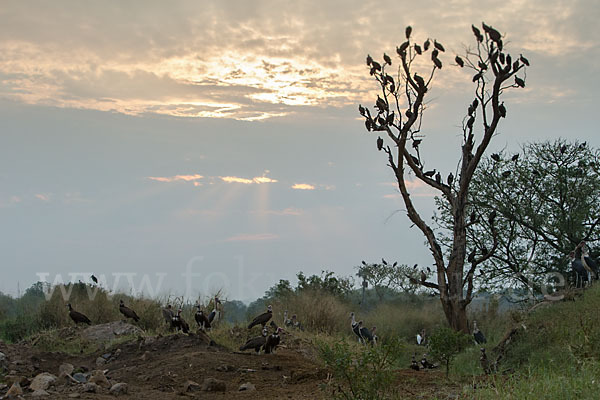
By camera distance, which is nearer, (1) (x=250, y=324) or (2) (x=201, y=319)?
(1) (x=250, y=324)

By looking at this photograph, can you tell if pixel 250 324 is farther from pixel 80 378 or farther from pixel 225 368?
pixel 80 378

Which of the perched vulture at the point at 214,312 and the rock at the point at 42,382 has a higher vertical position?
the perched vulture at the point at 214,312

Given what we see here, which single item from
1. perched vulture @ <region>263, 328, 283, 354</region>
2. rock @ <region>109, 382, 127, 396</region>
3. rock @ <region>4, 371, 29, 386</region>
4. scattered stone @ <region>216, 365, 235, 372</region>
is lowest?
Result: rock @ <region>4, 371, 29, 386</region>

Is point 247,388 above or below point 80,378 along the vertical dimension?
above

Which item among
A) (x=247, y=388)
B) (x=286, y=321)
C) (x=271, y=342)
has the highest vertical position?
(x=271, y=342)

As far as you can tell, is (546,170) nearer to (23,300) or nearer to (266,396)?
(266,396)

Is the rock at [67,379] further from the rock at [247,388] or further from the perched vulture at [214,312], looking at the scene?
the perched vulture at [214,312]

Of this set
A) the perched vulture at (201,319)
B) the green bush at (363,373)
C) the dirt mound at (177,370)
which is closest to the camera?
the green bush at (363,373)

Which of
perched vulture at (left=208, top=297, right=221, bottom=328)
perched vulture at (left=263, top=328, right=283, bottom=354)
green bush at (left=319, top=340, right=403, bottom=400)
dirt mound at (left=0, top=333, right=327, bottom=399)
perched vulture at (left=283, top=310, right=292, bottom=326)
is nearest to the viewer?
green bush at (left=319, top=340, right=403, bottom=400)

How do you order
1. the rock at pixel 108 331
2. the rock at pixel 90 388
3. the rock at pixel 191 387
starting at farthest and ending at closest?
the rock at pixel 108 331 < the rock at pixel 191 387 < the rock at pixel 90 388

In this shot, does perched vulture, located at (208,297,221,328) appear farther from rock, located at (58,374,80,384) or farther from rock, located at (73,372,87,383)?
rock, located at (58,374,80,384)

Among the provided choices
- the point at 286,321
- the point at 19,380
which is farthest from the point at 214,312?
the point at 19,380

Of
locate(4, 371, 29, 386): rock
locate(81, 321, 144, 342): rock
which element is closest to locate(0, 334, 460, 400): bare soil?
locate(4, 371, 29, 386): rock

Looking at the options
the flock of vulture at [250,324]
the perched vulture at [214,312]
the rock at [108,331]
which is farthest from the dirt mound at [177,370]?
the perched vulture at [214,312]
